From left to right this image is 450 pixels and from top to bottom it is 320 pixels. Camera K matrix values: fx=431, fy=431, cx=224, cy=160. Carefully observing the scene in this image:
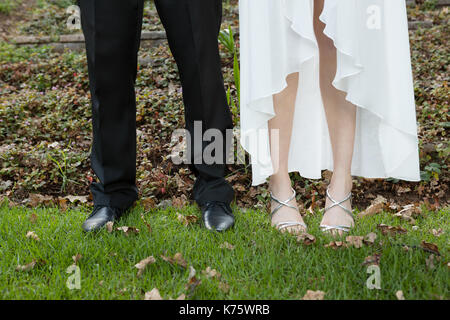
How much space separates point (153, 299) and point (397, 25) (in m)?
1.58

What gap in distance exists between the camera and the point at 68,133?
375 centimetres

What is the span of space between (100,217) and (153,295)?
0.72 meters

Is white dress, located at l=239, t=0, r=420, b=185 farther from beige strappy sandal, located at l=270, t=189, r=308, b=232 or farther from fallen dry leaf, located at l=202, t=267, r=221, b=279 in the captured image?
fallen dry leaf, located at l=202, t=267, r=221, b=279

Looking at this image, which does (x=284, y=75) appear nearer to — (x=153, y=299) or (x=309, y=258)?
(x=309, y=258)

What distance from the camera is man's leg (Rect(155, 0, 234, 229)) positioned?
1977 mm

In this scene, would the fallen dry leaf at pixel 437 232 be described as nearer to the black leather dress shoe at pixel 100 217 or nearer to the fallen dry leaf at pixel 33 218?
the black leather dress shoe at pixel 100 217

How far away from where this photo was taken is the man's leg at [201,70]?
1.98 m

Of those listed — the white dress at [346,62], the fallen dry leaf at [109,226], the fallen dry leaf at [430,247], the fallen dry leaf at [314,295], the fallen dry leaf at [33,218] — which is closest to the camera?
the fallen dry leaf at [314,295]

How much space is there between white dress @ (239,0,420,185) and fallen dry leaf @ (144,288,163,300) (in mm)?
825

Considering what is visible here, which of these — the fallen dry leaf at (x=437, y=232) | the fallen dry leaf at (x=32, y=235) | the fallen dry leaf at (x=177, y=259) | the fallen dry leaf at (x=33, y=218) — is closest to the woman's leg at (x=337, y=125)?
the fallen dry leaf at (x=437, y=232)

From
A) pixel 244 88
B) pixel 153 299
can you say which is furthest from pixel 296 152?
pixel 153 299

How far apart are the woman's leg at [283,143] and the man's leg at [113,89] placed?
2.37 feet

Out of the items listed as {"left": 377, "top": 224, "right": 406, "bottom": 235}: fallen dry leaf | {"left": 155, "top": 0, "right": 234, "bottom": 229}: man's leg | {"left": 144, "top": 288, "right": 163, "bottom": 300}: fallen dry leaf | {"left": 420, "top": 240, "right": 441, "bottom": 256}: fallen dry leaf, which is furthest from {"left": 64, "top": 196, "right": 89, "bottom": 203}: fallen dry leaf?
{"left": 420, "top": 240, "right": 441, "bottom": 256}: fallen dry leaf

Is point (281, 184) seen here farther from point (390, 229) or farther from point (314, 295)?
point (314, 295)
